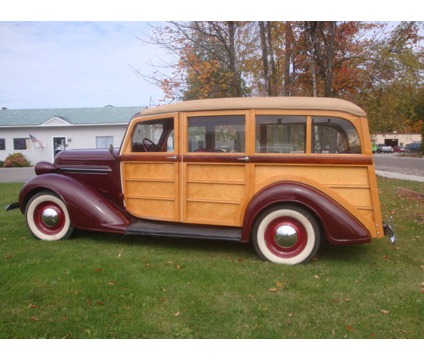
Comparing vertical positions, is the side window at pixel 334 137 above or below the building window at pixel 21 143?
below

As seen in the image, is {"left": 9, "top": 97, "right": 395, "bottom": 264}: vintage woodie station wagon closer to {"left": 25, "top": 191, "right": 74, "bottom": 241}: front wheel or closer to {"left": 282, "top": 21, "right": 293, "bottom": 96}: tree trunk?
{"left": 25, "top": 191, "right": 74, "bottom": 241}: front wheel

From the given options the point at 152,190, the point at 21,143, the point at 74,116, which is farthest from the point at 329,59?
the point at 21,143

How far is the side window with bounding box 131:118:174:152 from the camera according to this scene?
470cm

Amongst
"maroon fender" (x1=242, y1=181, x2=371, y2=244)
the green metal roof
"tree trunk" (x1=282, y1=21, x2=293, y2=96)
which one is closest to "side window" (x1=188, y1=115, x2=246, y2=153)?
"maroon fender" (x1=242, y1=181, x2=371, y2=244)

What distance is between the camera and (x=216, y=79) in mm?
10945

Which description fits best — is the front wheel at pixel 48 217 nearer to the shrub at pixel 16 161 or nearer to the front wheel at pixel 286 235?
the front wheel at pixel 286 235

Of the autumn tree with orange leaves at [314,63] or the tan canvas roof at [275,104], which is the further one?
the autumn tree with orange leaves at [314,63]

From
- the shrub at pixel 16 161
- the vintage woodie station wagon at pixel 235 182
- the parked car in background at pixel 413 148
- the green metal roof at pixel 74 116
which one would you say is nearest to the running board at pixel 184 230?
the vintage woodie station wagon at pixel 235 182

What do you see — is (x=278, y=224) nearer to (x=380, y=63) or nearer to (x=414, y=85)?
(x=380, y=63)

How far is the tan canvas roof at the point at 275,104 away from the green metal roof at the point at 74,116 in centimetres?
1861

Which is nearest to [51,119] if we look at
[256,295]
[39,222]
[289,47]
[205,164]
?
[289,47]

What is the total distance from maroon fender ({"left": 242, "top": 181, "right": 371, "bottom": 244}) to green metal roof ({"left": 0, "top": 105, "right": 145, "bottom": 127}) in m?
19.5

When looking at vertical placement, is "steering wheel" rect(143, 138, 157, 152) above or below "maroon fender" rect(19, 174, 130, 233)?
above

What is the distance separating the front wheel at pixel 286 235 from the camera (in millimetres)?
4121
